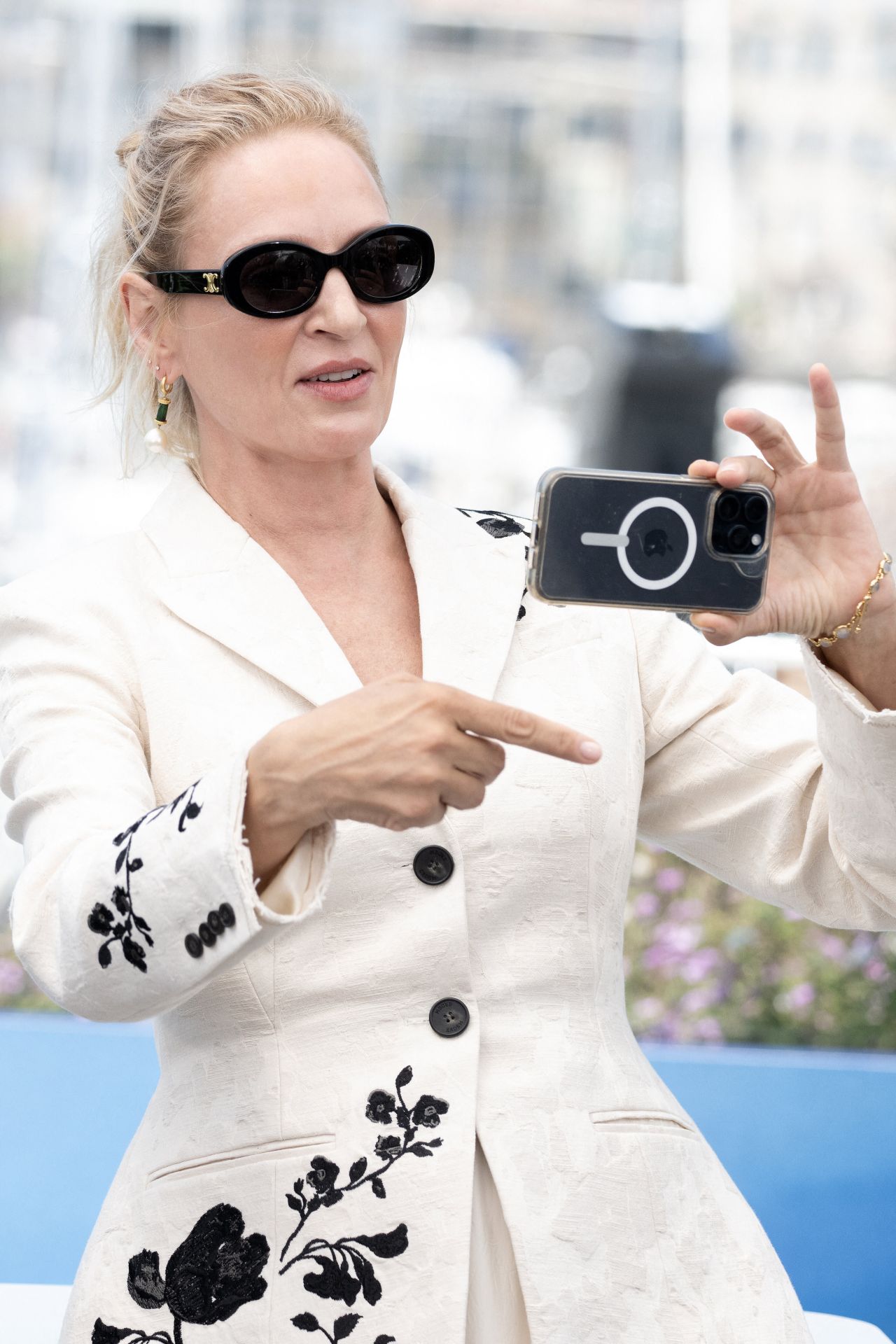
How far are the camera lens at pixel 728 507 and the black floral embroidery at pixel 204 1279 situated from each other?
2.48 ft

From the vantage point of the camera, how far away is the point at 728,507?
1.31 metres

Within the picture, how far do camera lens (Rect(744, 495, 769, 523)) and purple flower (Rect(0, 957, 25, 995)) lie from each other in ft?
11.4

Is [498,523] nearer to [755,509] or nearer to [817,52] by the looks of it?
[755,509]

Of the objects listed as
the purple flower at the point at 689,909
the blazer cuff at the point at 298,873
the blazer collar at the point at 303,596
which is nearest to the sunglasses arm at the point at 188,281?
the blazer collar at the point at 303,596

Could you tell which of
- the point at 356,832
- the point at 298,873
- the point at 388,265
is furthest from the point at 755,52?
the point at 298,873

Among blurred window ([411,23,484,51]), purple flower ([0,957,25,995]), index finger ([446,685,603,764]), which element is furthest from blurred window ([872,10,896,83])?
index finger ([446,685,603,764])

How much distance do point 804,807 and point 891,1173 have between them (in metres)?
1.88

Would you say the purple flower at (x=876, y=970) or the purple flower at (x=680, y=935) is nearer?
the purple flower at (x=876, y=970)

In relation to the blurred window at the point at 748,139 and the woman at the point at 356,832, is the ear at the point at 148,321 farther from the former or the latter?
the blurred window at the point at 748,139

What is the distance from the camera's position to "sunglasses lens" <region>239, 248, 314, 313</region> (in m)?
1.53

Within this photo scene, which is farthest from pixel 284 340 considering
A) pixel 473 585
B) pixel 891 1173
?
pixel 891 1173

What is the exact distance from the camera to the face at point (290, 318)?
5.12ft

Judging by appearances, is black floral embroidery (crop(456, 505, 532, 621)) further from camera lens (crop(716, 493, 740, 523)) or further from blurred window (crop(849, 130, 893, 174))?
blurred window (crop(849, 130, 893, 174))

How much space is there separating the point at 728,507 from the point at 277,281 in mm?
528
